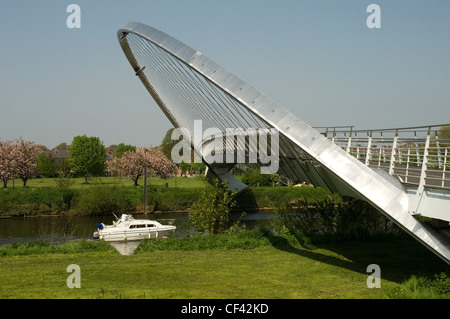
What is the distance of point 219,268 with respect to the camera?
469 inches

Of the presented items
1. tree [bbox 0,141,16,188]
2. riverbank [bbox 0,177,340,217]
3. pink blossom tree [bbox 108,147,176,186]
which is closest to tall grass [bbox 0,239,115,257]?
riverbank [bbox 0,177,340,217]

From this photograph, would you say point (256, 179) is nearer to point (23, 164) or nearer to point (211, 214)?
→ point (23, 164)

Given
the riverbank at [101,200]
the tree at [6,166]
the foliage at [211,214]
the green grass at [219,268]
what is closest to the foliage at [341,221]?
the green grass at [219,268]

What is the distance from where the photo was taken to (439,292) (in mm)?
8820

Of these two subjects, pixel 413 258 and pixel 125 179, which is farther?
pixel 125 179

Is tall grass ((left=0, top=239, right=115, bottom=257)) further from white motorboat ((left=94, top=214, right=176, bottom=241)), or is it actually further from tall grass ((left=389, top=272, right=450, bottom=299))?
white motorboat ((left=94, top=214, right=176, bottom=241))

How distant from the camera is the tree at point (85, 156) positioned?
68375 mm

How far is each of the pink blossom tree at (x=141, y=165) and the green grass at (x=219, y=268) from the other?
44723 millimetres
